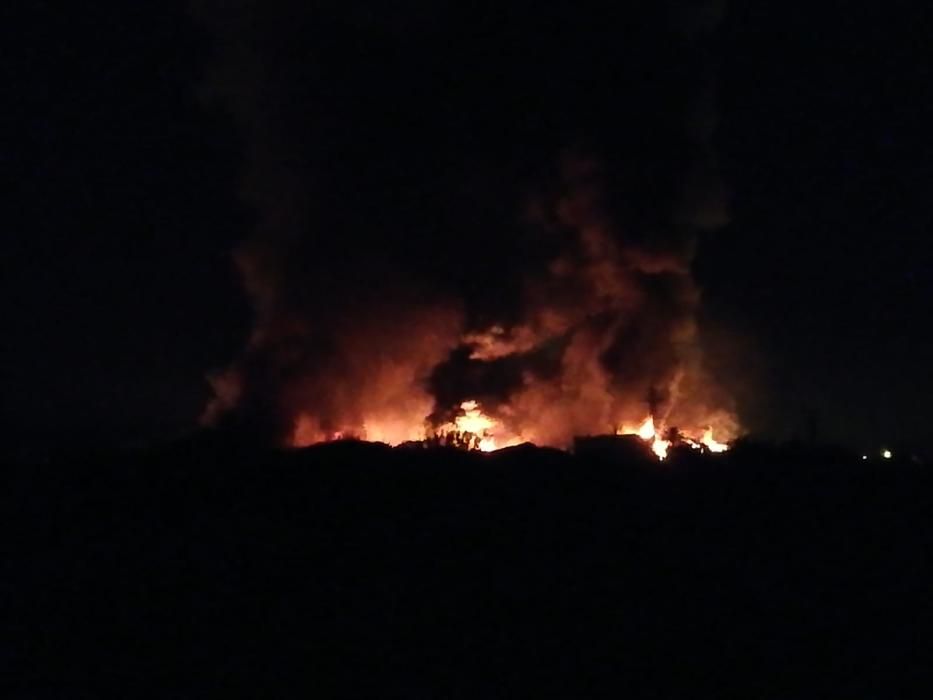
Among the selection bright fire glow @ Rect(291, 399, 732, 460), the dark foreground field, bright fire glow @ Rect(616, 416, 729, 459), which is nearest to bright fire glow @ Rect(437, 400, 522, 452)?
bright fire glow @ Rect(291, 399, 732, 460)

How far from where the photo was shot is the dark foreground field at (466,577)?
65.3 feet

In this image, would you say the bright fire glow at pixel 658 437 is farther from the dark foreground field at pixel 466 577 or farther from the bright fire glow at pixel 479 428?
the dark foreground field at pixel 466 577

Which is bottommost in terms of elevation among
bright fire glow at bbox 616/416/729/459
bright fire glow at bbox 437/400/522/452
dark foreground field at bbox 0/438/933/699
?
dark foreground field at bbox 0/438/933/699

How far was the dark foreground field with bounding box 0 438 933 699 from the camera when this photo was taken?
1989 cm

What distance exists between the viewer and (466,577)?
77.3 feet

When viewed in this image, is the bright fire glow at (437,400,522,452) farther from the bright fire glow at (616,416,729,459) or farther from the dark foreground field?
the dark foreground field

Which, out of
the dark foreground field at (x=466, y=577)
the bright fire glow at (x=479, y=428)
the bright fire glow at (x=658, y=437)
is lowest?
the dark foreground field at (x=466, y=577)

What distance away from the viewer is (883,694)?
63.1 ft

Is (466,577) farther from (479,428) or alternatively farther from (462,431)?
(479,428)

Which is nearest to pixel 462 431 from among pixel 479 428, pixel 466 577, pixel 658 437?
pixel 479 428

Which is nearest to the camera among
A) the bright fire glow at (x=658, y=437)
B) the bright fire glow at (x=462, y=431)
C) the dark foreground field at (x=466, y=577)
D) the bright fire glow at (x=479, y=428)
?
the dark foreground field at (x=466, y=577)

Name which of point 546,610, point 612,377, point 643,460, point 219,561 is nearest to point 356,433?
point 612,377

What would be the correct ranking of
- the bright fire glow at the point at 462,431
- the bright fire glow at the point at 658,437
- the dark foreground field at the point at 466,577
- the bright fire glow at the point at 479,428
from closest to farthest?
the dark foreground field at the point at 466,577
the bright fire glow at the point at 658,437
the bright fire glow at the point at 462,431
the bright fire glow at the point at 479,428

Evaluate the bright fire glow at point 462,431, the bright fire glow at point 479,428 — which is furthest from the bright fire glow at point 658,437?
the bright fire glow at point 479,428
